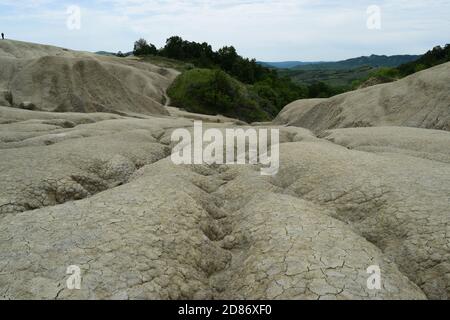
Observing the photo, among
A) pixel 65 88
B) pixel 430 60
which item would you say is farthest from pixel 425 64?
pixel 65 88

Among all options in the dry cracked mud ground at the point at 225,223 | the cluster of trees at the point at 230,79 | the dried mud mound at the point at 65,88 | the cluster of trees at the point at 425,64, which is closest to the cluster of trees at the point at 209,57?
the cluster of trees at the point at 230,79

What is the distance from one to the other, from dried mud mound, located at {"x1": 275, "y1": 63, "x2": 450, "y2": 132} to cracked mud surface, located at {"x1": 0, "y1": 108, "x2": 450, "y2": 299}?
15774 mm

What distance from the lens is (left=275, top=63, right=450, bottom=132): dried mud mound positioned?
30609mm

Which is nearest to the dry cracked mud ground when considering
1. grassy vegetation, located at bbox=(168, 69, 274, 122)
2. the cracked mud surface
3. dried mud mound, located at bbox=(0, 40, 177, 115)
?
the cracked mud surface

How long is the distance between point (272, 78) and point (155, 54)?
49.0 metres

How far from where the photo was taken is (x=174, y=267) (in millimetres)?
8516

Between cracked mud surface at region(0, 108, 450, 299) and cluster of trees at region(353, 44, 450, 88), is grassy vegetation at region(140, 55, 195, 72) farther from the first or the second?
cracked mud surface at region(0, 108, 450, 299)

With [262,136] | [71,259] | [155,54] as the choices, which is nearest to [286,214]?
[71,259]

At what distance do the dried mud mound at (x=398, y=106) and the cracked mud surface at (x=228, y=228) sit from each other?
15774 mm

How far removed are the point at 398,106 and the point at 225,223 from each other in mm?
29347

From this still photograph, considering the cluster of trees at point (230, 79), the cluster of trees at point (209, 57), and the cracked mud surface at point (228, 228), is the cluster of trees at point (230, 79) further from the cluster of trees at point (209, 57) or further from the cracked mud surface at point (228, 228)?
the cracked mud surface at point (228, 228)

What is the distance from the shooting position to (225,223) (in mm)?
11766

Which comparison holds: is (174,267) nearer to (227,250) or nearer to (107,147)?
(227,250)
